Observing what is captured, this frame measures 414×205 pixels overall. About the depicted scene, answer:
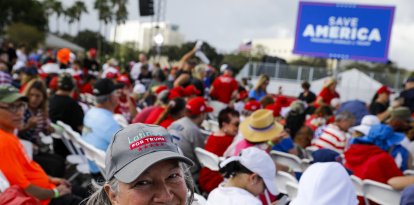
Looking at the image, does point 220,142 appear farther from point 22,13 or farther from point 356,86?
point 22,13

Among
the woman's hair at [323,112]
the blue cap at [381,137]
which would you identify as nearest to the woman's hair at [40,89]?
the blue cap at [381,137]

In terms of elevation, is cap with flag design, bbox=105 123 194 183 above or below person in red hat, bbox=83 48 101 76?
above

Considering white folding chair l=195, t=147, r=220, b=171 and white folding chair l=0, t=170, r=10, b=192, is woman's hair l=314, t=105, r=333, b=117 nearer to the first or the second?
white folding chair l=195, t=147, r=220, b=171

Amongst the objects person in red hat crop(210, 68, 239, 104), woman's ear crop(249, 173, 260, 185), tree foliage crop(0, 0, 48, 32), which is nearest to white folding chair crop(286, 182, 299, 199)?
woman's ear crop(249, 173, 260, 185)

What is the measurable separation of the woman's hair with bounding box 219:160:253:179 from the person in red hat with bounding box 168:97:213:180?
55.1 inches

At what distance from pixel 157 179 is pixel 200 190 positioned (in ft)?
9.59

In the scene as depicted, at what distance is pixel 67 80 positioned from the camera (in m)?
5.73

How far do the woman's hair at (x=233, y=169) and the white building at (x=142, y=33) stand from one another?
14252 millimetres

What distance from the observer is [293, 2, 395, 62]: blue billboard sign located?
1357 centimetres

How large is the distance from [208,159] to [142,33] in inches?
822

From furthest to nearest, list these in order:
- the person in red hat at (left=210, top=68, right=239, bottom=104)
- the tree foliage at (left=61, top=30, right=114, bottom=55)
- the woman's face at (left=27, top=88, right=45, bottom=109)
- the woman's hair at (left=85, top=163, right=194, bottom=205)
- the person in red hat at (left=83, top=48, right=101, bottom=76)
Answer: the tree foliage at (left=61, top=30, right=114, bottom=55)
the person in red hat at (left=83, top=48, right=101, bottom=76)
the person in red hat at (left=210, top=68, right=239, bottom=104)
the woman's face at (left=27, top=88, right=45, bottom=109)
the woman's hair at (left=85, top=163, right=194, bottom=205)

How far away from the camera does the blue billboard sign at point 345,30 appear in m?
13.6

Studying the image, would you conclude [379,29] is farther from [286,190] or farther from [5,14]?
[5,14]

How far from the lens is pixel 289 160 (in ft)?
13.8
